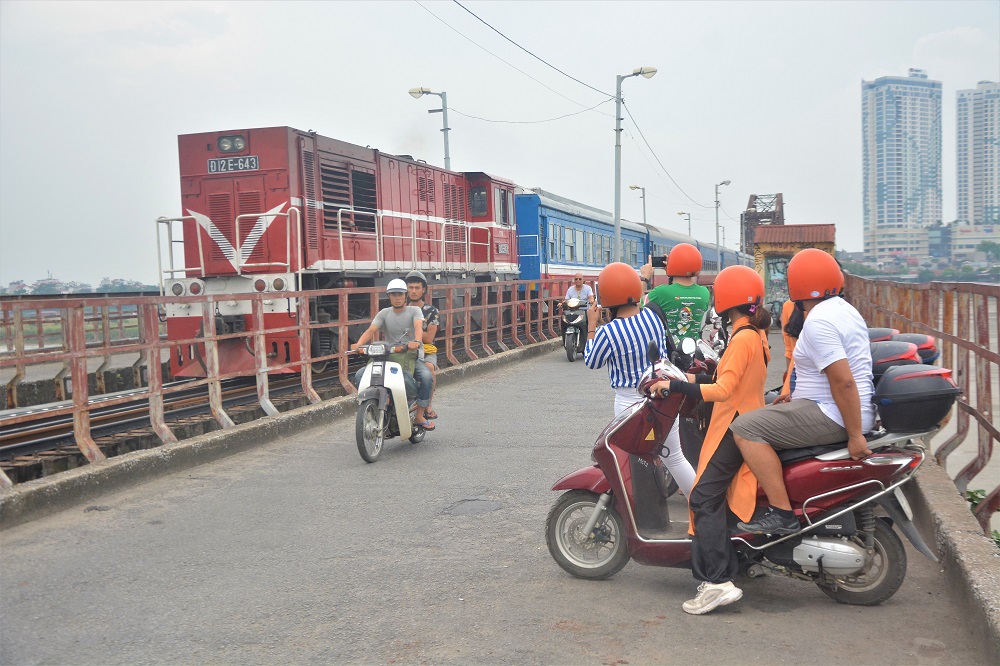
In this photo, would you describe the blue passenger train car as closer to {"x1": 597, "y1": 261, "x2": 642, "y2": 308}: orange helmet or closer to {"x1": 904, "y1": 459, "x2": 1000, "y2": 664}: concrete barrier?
{"x1": 904, "y1": 459, "x2": 1000, "y2": 664}: concrete barrier

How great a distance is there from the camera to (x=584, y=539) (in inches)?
178

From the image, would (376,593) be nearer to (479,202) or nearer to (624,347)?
(624,347)

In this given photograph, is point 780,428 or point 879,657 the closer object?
point 879,657

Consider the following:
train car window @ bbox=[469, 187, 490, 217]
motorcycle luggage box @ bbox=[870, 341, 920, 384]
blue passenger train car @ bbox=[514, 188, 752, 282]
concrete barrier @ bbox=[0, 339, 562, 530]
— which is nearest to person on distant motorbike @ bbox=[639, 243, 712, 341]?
motorcycle luggage box @ bbox=[870, 341, 920, 384]

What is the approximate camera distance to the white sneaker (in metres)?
4.00

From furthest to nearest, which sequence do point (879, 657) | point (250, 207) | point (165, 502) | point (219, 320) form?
point (250, 207) < point (219, 320) < point (165, 502) < point (879, 657)

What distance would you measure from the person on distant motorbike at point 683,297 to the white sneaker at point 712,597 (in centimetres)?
290

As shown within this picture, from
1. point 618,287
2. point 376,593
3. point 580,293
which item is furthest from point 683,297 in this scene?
point 580,293

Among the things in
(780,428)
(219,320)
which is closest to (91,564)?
(780,428)

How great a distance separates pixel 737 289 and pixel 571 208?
23295 millimetres

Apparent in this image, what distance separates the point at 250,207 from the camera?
13.8 meters

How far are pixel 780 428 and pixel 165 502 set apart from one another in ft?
15.2

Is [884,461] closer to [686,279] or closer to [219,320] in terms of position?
[686,279]

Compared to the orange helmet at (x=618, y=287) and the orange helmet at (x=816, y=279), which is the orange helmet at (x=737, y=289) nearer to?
the orange helmet at (x=816, y=279)
